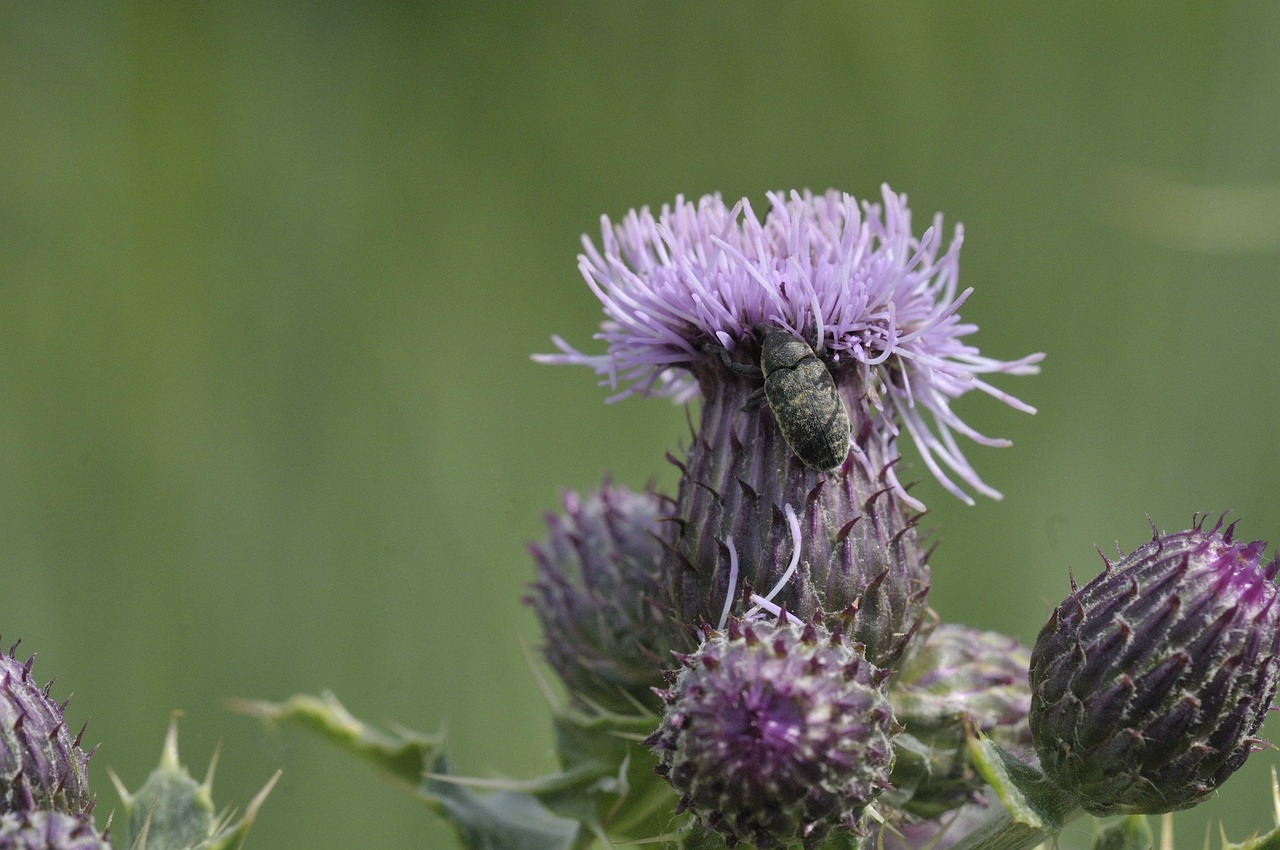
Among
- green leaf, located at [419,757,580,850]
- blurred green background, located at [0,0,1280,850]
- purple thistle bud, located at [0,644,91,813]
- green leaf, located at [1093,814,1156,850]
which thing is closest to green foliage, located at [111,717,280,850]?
purple thistle bud, located at [0,644,91,813]

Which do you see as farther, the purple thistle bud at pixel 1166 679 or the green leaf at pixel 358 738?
the green leaf at pixel 358 738

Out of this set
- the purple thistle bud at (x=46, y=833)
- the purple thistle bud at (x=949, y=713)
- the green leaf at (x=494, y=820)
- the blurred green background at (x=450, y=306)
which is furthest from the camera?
the blurred green background at (x=450, y=306)

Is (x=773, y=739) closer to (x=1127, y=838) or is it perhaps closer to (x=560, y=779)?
(x=560, y=779)

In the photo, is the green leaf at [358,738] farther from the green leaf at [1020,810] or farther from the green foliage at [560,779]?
the green leaf at [1020,810]

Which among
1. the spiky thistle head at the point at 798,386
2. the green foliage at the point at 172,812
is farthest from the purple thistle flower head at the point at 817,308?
the green foliage at the point at 172,812

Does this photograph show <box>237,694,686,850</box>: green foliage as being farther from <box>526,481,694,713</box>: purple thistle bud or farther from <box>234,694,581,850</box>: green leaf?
<box>526,481,694,713</box>: purple thistle bud

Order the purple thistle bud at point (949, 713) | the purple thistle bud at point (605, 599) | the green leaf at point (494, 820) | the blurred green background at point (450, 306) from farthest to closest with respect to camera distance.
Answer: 1. the blurred green background at point (450, 306)
2. the purple thistle bud at point (605, 599)
3. the green leaf at point (494, 820)
4. the purple thistle bud at point (949, 713)

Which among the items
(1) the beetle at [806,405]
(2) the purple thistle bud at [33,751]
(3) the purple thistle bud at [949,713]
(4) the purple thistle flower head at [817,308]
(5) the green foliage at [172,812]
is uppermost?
(4) the purple thistle flower head at [817,308]
